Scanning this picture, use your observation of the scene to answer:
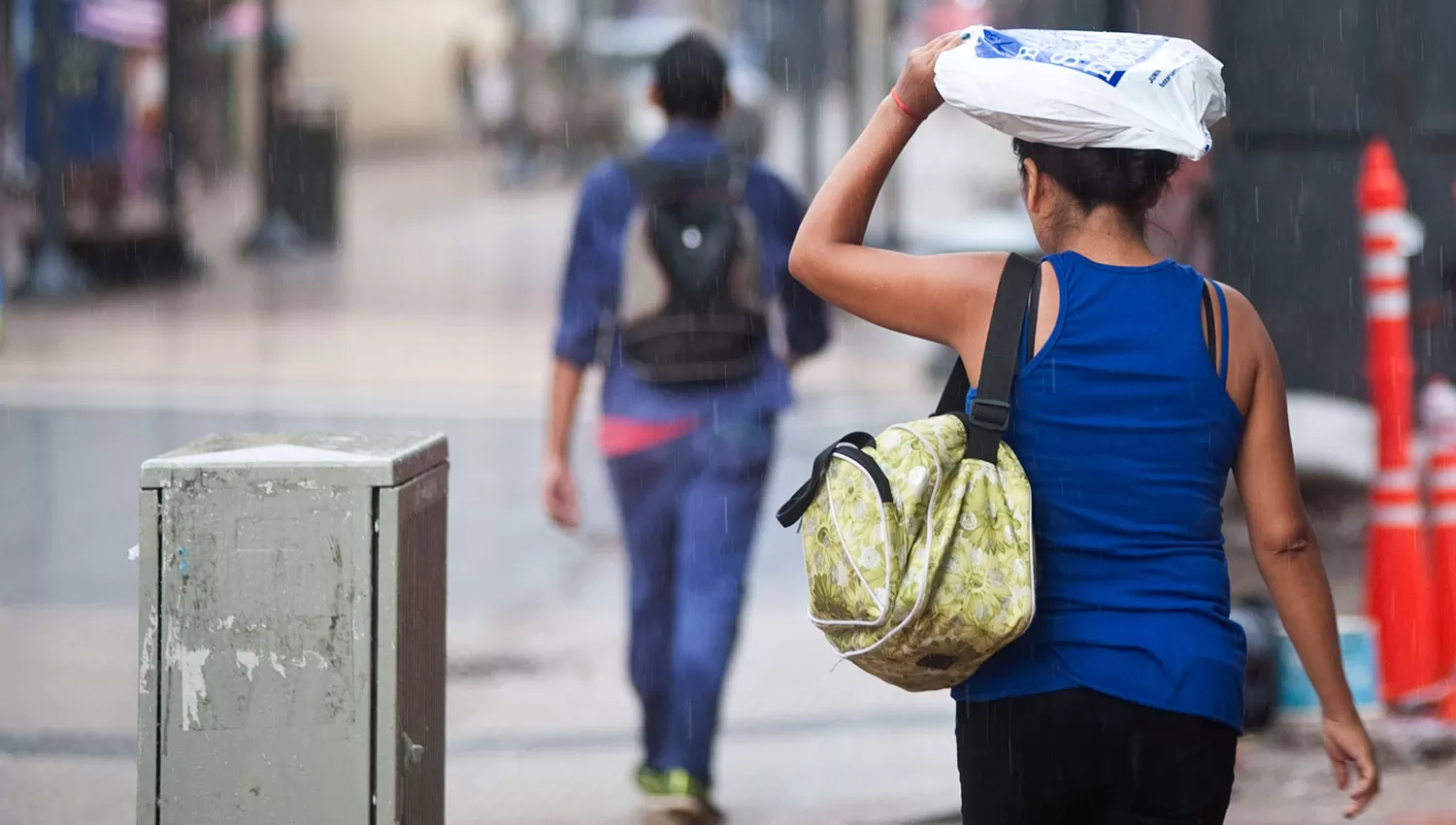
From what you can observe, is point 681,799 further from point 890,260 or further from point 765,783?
point 890,260

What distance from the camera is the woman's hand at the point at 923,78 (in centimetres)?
268

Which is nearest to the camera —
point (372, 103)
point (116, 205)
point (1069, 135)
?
point (1069, 135)

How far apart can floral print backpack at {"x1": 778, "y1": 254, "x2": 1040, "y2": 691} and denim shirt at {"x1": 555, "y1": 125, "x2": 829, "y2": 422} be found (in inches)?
90.1

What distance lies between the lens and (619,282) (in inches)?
195

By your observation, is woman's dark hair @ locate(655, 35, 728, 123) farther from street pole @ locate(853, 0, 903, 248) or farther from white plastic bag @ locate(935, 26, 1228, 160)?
street pole @ locate(853, 0, 903, 248)

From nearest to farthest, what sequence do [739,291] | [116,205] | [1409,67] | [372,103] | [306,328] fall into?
[739,291] < [1409,67] < [306,328] < [116,205] < [372,103]

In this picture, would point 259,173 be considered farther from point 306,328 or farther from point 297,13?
point 297,13

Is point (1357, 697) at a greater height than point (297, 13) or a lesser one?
lesser

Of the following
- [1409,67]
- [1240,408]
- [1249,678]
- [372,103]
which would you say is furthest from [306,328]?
[372,103]

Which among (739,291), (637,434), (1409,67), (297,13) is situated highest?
(297,13)

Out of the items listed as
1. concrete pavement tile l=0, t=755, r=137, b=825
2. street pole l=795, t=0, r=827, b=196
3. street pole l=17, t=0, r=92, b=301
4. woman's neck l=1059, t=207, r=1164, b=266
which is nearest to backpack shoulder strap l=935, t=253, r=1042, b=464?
woman's neck l=1059, t=207, r=1164, b=266

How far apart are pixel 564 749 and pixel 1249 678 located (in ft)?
6.80

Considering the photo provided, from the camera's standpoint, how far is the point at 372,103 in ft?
145

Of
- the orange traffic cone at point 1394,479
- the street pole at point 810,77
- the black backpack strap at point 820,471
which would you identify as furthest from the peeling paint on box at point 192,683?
the street pole at point 810,77
